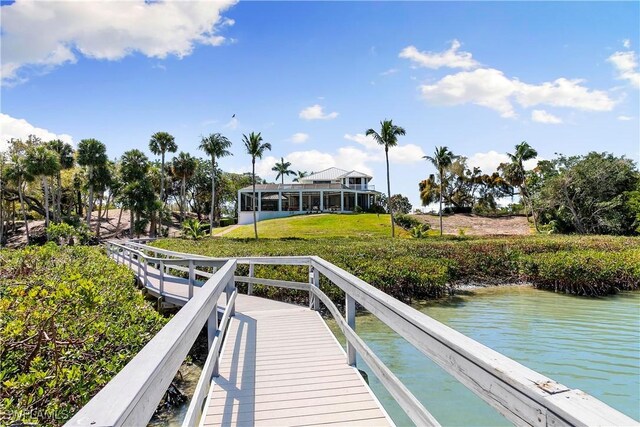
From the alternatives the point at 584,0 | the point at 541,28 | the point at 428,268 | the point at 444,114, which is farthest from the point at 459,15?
the point at 428,268

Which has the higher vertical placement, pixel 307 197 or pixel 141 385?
pixel 307 197

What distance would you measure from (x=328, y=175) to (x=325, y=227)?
2181 centimetres

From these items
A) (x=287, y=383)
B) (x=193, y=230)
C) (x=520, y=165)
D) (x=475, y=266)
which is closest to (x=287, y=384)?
(x=287, y=383)

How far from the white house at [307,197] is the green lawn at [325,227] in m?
6.15

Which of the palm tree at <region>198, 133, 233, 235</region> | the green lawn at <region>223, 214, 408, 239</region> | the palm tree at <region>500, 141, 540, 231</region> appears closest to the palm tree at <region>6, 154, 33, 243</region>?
the palm tree at <region>198, 133, 233, 235</region>

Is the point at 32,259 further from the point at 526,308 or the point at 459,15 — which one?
the point at 526,308

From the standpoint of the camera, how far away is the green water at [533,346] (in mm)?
5121

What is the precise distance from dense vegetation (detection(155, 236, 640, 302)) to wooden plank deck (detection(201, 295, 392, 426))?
5931 millimetres

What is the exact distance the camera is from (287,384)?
3.62 m

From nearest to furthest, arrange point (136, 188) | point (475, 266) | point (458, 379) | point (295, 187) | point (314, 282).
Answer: point (458, 379)
point (314, 282)
point (475, 266)
point (136, 188)
point (295, 187)

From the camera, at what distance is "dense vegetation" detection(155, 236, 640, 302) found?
1238 cm

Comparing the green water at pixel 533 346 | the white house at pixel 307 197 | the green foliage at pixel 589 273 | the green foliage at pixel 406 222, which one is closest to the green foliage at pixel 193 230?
the white house at pixel 307 197

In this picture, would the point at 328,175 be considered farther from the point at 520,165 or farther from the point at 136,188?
the point at 136,188

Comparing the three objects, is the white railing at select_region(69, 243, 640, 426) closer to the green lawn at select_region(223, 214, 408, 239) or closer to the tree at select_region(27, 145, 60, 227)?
the green lawn at select_region(223, 214, 408, 239)
